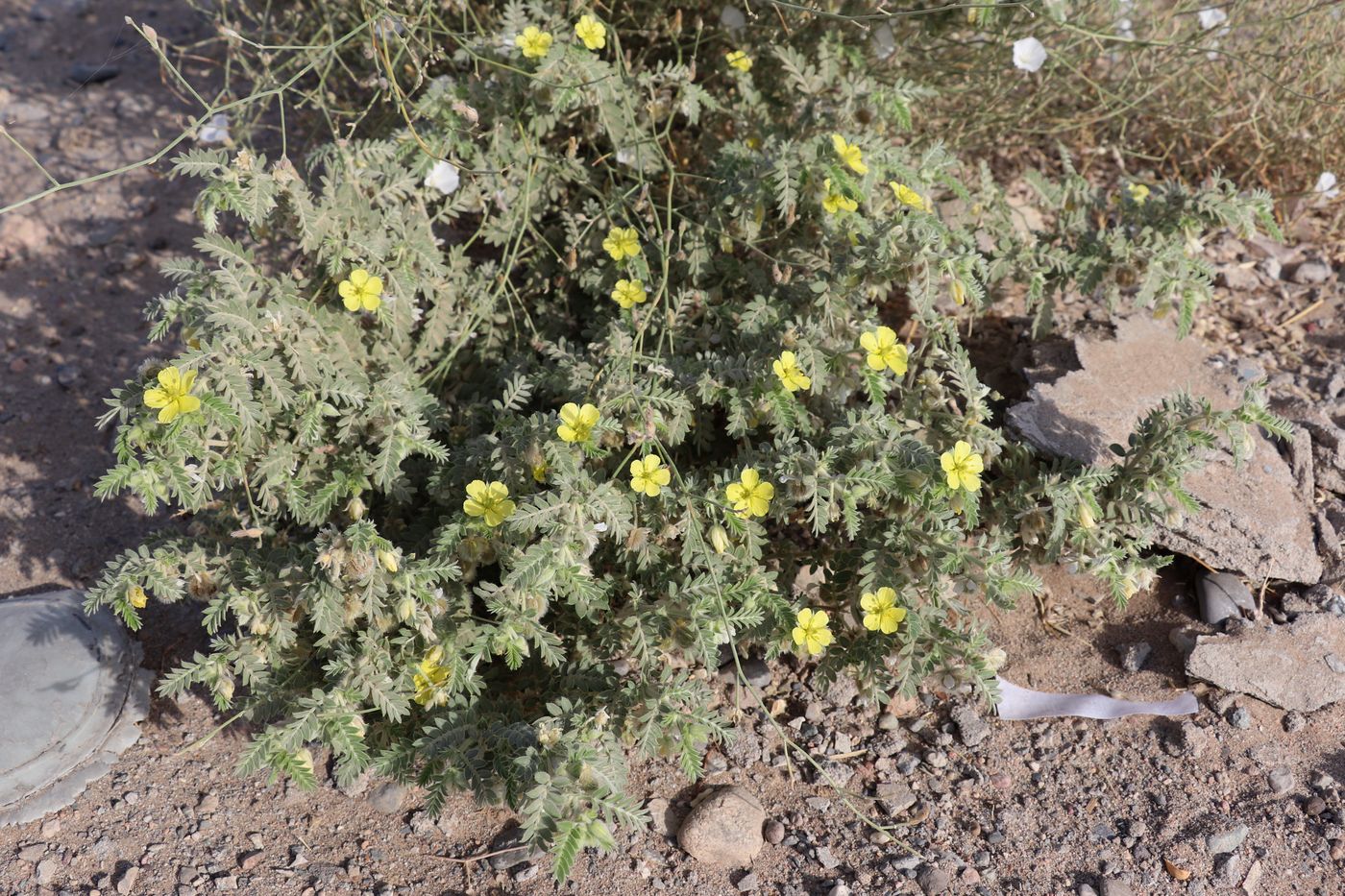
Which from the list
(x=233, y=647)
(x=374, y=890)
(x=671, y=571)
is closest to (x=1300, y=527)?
(x=671, y=571)

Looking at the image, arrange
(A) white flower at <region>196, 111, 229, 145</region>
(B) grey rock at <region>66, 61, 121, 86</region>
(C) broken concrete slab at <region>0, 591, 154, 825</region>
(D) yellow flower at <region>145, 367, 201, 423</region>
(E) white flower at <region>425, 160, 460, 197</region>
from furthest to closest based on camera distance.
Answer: (B) grey rock at <region>66, 61, 121, 86</region> < (A) white flower at <region>196, 111, 229, 145</region> < (E) white flower at <region>425, 160, 460, 197</region> < (C) broken concrete slab at <region>0, 591, 154, 825</region> < (D) yellow flower at <region>145, 367, 201, 423</region>

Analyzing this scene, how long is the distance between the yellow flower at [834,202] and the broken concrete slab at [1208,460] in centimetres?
74

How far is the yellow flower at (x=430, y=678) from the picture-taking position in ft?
7.91

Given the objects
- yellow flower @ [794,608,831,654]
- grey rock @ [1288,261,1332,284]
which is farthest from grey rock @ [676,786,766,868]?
grey rock @ [1288,261,1332,284]

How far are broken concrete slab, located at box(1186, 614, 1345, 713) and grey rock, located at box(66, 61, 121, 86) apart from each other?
4.68 metres

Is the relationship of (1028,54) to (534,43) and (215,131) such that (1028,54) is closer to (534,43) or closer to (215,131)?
(534,43)

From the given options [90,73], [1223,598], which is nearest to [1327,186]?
[1223,598]

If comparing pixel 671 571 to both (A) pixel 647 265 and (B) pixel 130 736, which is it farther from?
(B) pixel 130 736

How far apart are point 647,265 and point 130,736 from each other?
1.78m

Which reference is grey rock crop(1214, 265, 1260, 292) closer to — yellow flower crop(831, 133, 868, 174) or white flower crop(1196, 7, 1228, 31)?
white flower crop(1196, 7, 1228, 31)

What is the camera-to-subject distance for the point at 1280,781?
257 centimetres

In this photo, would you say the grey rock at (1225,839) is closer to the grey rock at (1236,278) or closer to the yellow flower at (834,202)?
the yellow flower at (834,202)

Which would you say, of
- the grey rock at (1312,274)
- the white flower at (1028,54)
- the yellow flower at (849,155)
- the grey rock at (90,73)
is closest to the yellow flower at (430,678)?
the yellow flower at (849,155)

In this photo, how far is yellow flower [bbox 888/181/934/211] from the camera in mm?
2803
